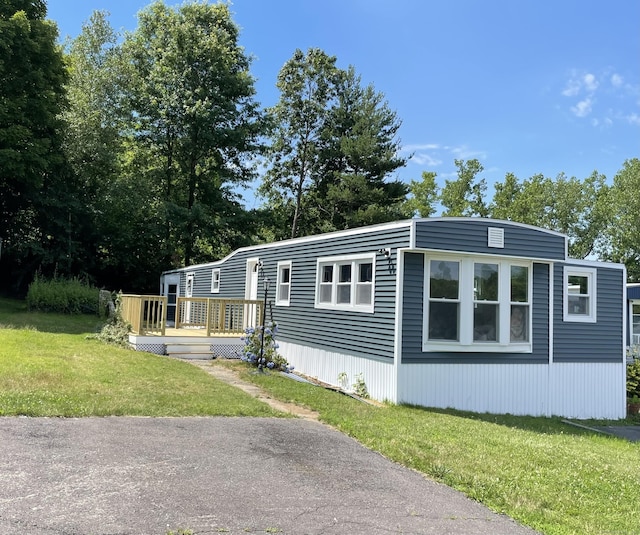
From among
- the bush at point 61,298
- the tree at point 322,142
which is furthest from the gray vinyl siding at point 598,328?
the tree at point 322,142

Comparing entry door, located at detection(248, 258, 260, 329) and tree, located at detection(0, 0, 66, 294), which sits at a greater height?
tree, located at detection(0, 0, 66, 294)

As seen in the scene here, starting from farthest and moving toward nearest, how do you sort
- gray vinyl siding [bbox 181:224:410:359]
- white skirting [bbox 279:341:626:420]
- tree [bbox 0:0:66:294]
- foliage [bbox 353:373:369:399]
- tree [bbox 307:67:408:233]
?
tree [bbox 307:67:408:233] → tree [bbox 0:0:66:294] → foliage [bbox 353:373:369:399] → gray vinyl siding [bbox 181:224:410:359] → white skirting [bbox 279:341:626:420]

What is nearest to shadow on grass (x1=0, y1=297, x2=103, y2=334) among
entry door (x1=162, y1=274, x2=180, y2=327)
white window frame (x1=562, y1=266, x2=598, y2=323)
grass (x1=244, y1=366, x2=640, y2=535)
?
entry door (x1=162, y1=274, x2=180, y2=327)

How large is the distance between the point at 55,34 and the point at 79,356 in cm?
1920

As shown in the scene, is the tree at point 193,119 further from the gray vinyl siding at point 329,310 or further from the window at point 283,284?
the window at point 283,284

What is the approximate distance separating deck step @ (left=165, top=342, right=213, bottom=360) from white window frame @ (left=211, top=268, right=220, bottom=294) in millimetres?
4686

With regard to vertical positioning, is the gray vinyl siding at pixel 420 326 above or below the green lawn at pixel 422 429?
above

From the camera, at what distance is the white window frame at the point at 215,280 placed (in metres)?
16.8

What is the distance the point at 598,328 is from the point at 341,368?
5.37 metres

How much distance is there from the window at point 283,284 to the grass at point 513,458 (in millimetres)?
3941

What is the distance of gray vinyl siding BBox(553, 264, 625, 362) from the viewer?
393 inches

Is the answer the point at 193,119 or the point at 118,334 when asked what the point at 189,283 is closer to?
the point at 118,334

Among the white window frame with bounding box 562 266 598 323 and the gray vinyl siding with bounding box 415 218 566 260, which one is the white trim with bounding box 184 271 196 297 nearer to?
the gray vinyl siding with bounding box 415 218 566 260

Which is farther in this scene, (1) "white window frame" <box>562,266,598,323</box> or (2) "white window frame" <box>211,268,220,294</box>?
(2) "white window frame" <box>211,268,220,294</box>
